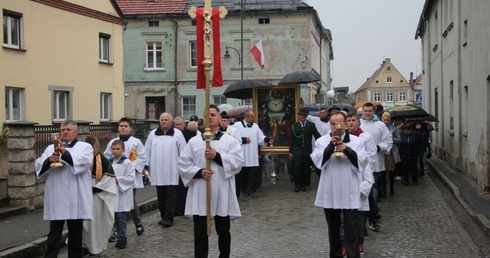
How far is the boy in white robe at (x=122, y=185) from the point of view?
9.46 metres

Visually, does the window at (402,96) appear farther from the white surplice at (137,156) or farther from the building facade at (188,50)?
the white surplice at (137,156)

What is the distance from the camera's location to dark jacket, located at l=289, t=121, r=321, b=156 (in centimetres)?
1569

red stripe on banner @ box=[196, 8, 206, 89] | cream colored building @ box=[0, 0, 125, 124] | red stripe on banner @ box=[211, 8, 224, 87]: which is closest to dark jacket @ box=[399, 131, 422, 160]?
red stripe on banner @ box=[211, 8, 224, 87]

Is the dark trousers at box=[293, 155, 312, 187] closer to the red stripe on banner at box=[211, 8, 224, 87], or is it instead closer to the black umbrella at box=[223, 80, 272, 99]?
the black umbrella at box=[223, 80, 272, 99]

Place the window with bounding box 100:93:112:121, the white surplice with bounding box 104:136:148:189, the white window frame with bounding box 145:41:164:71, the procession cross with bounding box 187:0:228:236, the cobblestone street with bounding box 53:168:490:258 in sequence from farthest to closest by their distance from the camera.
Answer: the white window frame with bounding box 145:41:164:71 < the window with bounding box 100:93:112:121 < the white surplice with bounding box 104:136:148:189 < the cobblestone street with bounding box 53:168:490:258 < the procession cross with bounding box 187:0:228:236

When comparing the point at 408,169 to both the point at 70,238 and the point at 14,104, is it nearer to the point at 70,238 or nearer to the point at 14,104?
the point at 70,238

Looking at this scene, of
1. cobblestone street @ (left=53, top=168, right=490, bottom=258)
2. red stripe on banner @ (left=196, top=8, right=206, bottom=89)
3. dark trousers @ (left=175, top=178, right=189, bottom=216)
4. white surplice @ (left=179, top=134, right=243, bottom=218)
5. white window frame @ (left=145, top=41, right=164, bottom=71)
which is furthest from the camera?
white window frame @ (left=145, top=41, right=164, bottom=71)

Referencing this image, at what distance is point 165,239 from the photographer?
10.1 meters

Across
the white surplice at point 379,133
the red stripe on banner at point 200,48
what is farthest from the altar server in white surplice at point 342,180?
the white surplice at point 379,133

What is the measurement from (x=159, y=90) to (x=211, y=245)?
3522 centimetres

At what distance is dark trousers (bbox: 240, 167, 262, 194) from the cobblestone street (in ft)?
3.13

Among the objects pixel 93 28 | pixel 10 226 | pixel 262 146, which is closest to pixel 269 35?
pixel 93 28

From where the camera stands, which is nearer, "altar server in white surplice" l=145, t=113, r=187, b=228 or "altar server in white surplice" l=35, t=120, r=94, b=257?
"altar server in white surplice" l=35, t=120, r=94, b=257

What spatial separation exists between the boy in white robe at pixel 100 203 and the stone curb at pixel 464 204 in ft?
19.0
